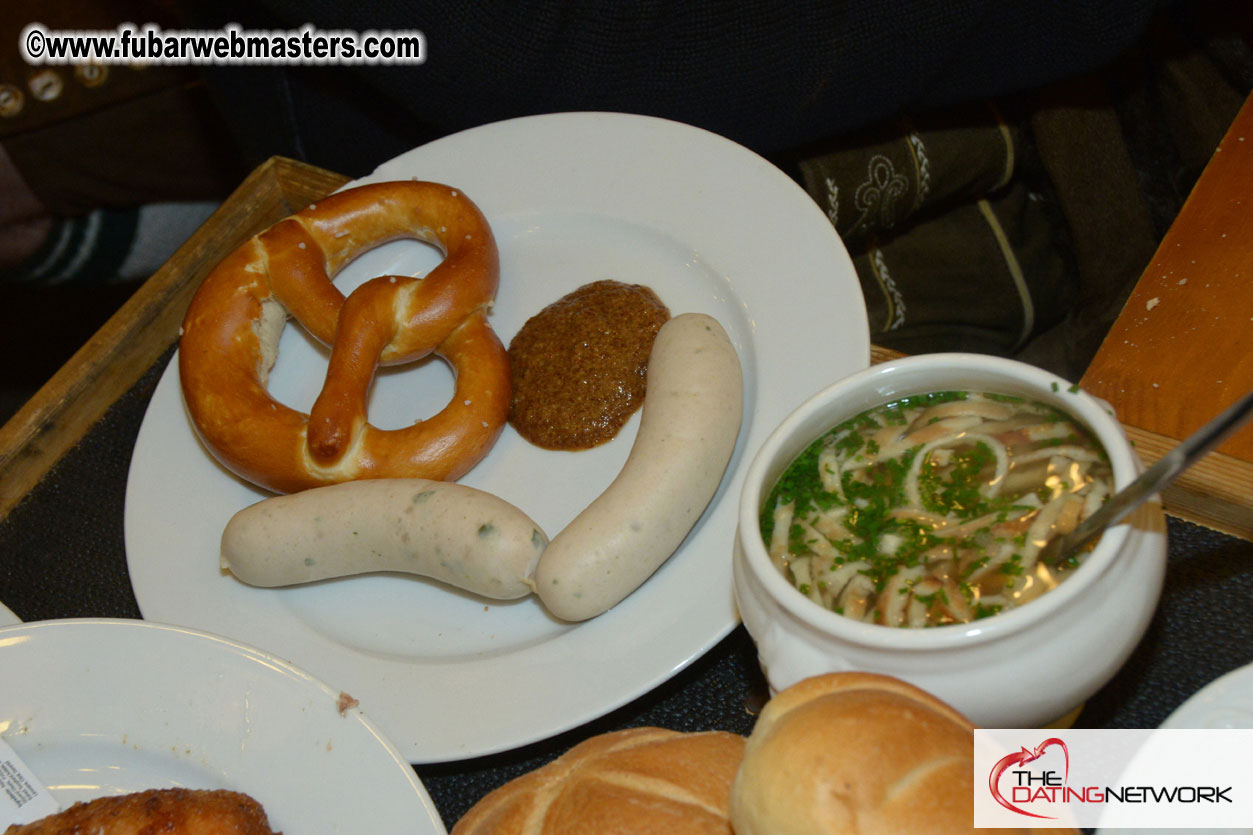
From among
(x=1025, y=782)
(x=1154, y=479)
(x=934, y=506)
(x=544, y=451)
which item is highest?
(x=1154, y=479)

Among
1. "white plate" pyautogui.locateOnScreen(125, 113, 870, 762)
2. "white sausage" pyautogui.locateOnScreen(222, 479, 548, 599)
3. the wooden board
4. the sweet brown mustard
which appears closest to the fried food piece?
"white plate" pyautogui.locateOnScreen(125, 113, 870, 762)

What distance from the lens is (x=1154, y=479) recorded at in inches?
25.0

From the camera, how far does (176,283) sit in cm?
161

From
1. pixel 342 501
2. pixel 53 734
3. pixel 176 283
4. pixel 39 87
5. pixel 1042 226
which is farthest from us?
pixel 39 87

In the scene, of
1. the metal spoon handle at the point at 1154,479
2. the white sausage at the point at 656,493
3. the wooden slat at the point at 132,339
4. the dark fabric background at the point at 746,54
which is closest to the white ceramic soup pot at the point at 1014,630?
the metal spoon handle at the point at 1154,479

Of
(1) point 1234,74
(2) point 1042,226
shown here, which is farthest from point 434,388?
(1) point 1234,74

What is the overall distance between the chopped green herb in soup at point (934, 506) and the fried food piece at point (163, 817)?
608 millimetres

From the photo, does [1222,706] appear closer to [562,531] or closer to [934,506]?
[934,506]

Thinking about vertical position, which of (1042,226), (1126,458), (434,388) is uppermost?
(1126,458)

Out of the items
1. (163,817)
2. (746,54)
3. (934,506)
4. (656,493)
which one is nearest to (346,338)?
(656,493)

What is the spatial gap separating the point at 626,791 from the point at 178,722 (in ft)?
1.75

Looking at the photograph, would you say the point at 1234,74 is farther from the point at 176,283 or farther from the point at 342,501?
the point at 176,283

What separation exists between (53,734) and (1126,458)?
1.12 m

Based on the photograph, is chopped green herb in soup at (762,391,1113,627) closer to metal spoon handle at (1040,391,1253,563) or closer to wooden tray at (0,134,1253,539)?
metal spoon handle at (1040,391,1253,563)
